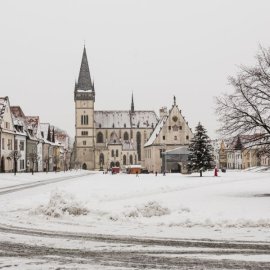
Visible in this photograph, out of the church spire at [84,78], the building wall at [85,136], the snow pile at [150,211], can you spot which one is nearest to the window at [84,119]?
the building wall at [85,136]

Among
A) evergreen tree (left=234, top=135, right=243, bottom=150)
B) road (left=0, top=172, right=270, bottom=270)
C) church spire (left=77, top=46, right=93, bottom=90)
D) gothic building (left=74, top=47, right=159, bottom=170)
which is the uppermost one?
church spire (left=77, top=46, right=93, bottom=90)

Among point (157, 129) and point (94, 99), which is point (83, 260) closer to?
point (157, 129)

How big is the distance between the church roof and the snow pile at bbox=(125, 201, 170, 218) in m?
A: 149

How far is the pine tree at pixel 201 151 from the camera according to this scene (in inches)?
2689

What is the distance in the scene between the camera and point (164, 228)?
15.9m

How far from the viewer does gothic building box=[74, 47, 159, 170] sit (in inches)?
6240

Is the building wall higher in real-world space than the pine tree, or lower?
higher

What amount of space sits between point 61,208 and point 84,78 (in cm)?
14236

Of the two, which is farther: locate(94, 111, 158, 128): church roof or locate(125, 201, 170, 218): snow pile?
locate(94, 111, 158, 128): church roof

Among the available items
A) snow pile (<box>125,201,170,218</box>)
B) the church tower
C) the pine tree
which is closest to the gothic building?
the church tower

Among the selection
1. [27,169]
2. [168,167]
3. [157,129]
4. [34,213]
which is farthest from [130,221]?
[157,129]

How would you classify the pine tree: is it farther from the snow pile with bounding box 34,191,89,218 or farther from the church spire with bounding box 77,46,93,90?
the church spire with bounding box 77,46,93,90

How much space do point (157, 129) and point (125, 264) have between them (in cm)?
11939

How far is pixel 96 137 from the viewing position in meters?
166
